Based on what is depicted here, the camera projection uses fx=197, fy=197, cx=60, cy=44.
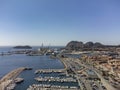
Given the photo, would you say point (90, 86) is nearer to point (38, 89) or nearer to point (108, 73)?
point (38, 89)

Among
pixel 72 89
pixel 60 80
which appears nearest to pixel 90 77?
pixel 60 80

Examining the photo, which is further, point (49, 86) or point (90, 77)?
point (90, 77)

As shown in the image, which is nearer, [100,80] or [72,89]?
[72,89]

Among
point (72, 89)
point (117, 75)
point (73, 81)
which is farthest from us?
point (117, 75)

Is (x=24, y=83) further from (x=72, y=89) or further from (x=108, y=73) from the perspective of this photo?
(x=108, y=73)

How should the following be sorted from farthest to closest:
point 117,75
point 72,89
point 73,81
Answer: point 117,75
point 73,81
point 72,89

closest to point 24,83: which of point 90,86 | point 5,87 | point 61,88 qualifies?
point 5,87

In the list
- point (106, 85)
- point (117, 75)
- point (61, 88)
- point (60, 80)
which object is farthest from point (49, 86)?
point (117, 75)
